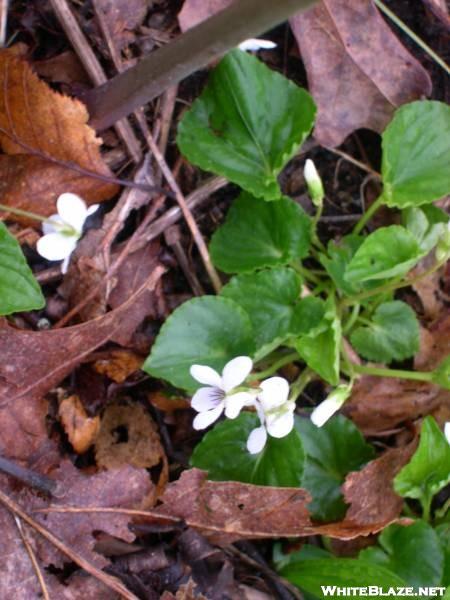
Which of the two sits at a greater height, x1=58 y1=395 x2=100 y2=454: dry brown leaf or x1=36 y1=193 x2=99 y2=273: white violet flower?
x1=36 y1=193 x2=99 y2=273: white violet flower

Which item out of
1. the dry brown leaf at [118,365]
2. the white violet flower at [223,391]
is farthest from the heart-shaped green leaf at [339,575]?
the dry brown leaf at [118,365]

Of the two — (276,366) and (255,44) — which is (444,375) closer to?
(276,366)

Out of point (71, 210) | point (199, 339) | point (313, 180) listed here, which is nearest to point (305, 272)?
point (313, 180)

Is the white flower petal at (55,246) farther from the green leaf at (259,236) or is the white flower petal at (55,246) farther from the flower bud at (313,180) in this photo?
the flower bud at (313,180)

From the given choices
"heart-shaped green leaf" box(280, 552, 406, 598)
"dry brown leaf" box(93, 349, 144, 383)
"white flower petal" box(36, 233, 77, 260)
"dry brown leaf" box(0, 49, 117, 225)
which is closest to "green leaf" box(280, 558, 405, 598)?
"heart-shaped green leaf" box(280, 552, 406, 598)

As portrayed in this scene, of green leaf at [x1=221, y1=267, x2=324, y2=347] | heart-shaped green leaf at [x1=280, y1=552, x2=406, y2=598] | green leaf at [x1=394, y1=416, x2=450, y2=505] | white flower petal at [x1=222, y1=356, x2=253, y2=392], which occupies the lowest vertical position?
heart-shaped green leaf at [x1=280, y1=552, x2=406, y2=598]

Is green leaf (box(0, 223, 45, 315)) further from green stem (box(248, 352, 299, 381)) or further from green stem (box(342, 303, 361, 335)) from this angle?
green stem (box(342, 303, 361, 335))
